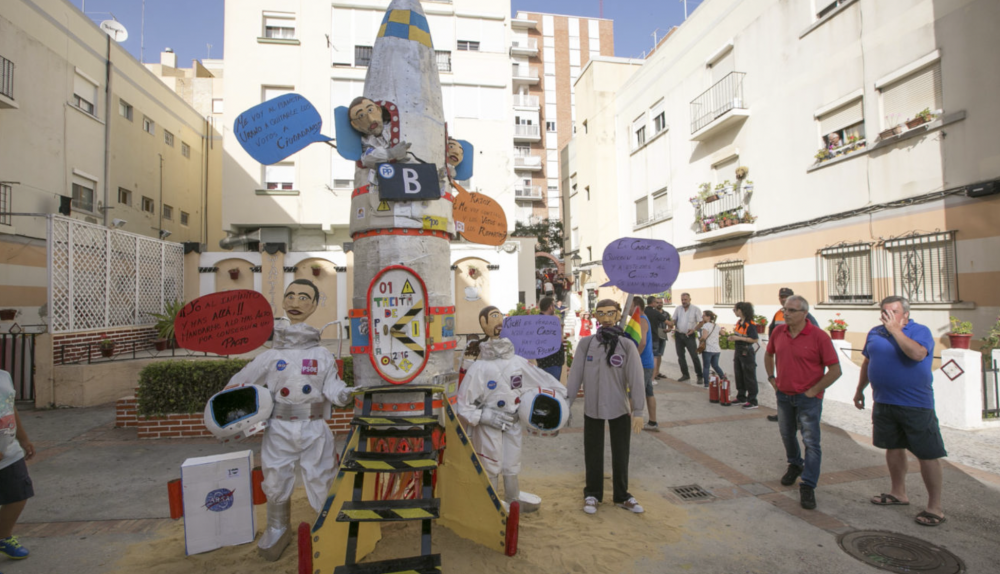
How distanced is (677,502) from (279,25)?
20.2 metres

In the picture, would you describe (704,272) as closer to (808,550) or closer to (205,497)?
(808,550)

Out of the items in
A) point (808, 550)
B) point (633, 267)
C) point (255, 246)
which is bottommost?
point (808, 550)

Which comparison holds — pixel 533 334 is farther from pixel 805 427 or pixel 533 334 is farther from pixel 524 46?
pixel 524 46

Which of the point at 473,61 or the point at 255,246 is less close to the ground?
the point at 473,61

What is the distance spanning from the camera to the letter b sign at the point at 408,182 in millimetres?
3711

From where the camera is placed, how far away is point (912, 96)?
9148mm

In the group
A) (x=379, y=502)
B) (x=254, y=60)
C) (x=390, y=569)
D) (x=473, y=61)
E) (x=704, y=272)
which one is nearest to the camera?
(x=390, y=569)

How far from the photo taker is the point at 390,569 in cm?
269

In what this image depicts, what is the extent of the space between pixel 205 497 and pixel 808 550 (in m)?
4.27

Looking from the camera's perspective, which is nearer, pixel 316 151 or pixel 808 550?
pixel 808 550

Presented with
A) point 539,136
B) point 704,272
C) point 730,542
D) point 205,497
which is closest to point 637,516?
point 730,542

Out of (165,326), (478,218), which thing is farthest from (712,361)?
(165,326)

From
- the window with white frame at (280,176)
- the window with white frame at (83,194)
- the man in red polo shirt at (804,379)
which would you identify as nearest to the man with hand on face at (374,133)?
the man in red polo shirt at (804,379)

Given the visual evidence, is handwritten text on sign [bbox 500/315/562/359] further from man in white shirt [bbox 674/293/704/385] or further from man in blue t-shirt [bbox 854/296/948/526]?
man in white shirt [bbox 674/293/704/385]
